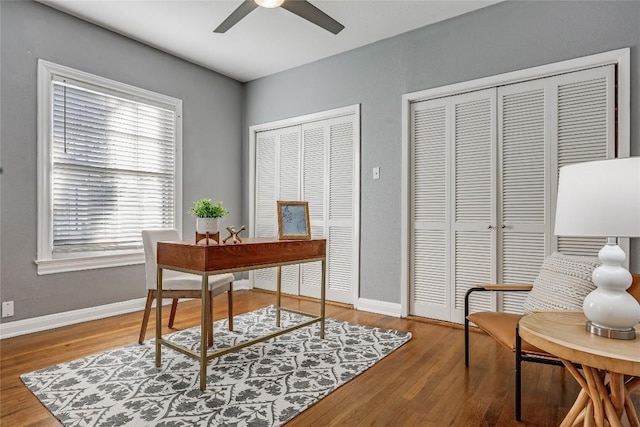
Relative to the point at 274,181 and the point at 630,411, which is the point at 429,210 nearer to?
the point at 274,181

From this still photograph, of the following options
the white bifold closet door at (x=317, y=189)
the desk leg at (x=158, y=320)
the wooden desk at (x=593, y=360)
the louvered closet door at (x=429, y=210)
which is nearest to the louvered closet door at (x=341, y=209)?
the white bifold closet door at (x=317, y=189)

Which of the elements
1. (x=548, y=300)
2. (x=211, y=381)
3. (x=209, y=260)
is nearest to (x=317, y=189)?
(x=209, y=260)

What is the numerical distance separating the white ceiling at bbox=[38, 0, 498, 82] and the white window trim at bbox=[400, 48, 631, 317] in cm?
68

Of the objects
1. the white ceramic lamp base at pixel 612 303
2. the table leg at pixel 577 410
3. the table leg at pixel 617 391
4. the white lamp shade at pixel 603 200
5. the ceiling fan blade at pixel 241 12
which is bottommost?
the table leg at pixel 577 410

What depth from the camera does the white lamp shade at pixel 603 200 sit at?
1.27 meters

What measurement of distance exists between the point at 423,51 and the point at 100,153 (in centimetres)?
335

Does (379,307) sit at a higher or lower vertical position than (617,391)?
lower

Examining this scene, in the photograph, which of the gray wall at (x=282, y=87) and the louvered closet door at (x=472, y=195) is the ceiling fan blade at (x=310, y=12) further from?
the louvered closet door at (x=472, y=195)

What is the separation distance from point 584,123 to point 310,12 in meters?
2.24

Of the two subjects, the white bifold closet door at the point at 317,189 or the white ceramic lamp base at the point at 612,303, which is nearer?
the white ceramic lamp base at the point at 612,303

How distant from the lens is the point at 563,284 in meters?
2.06

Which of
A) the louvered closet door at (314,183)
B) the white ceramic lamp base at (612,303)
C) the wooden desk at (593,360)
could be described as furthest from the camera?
the louvered closet door at (314,183)

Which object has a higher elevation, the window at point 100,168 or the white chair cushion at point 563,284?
the window at point 100,168

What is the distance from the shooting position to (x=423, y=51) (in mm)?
3578
